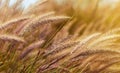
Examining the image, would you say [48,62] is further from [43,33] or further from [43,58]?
[43,33]

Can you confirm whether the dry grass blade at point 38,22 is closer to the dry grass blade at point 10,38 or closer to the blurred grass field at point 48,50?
the blurred grass field at point 48,50

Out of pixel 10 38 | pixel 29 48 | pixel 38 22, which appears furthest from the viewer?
pixel 29 48

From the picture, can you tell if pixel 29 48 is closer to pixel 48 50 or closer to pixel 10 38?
Answer: pixel 48 50

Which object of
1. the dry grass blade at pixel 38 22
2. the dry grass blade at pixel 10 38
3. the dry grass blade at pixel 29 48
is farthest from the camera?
the dry grass blade at pixel 29 48

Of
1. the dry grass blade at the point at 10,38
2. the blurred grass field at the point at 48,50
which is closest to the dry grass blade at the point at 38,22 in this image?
the blurred grass field at the point at 48,50

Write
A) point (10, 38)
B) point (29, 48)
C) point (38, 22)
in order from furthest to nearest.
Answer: point (29, 48) → point (38, 22) → point (10, 38)

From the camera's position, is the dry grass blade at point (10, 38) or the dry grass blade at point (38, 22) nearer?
the dry grass blade at point (10, 38)

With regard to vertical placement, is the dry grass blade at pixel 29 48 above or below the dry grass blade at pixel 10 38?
above

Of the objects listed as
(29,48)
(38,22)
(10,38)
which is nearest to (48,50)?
(29,48)

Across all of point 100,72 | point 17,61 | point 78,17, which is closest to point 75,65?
point 100,72

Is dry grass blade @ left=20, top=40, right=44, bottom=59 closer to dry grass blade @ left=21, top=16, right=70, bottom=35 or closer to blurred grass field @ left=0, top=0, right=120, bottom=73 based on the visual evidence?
blurred grass field @ left=0, top=0, right=120, bottom=73

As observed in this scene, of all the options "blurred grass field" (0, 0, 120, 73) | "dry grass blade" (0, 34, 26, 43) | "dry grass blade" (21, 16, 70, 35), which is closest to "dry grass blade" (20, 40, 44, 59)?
"blurred grass field" (0, 0, 120, 73)
